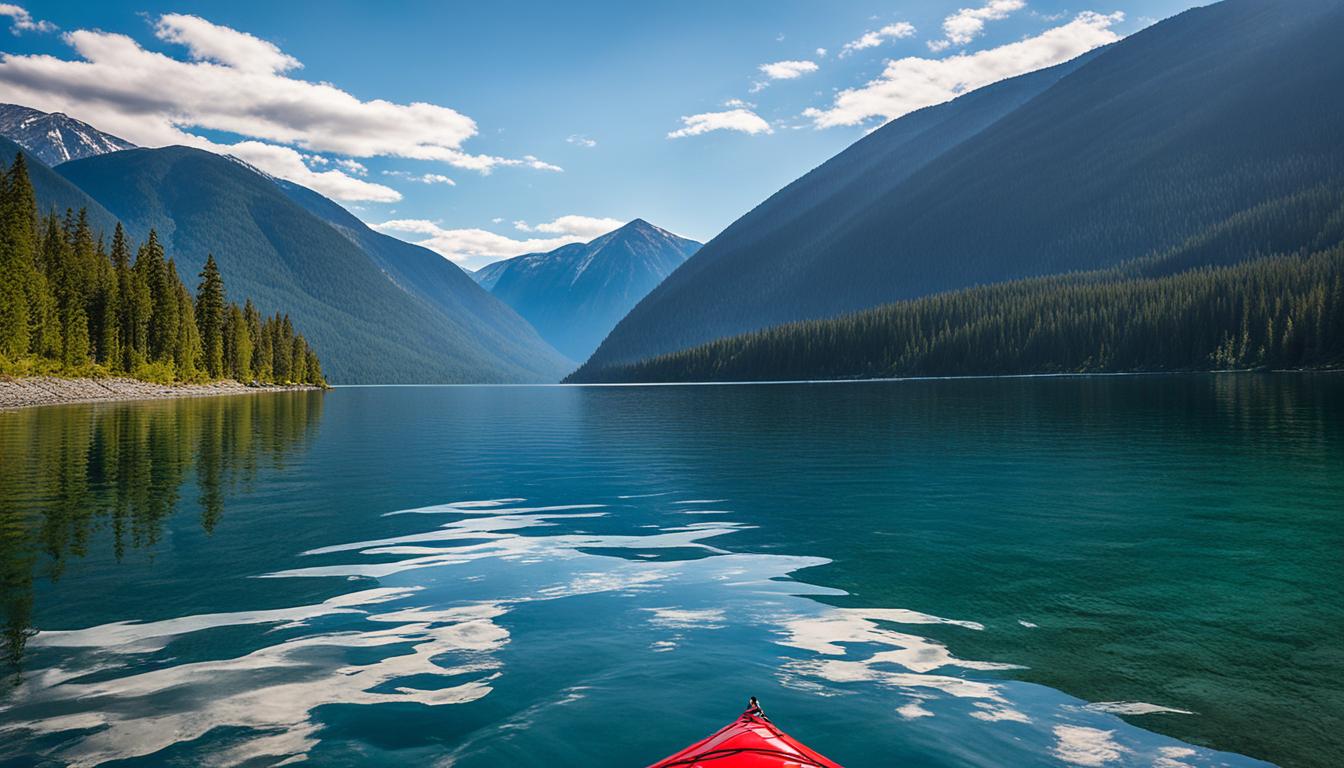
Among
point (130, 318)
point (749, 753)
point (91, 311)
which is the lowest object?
point (749, 753)

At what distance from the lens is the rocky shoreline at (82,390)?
90188 mm

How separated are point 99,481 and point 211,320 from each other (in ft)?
471

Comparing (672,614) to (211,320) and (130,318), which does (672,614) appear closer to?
(130,318)

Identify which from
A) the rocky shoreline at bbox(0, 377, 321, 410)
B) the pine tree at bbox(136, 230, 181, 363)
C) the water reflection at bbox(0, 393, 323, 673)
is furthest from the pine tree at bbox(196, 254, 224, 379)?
the water reflection at bbox(0, 393, 323, 673)

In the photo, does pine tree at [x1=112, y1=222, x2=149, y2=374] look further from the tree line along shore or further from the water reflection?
the water reflection

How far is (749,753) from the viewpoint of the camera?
656 cm

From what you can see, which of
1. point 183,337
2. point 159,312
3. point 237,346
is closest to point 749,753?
point 159,312

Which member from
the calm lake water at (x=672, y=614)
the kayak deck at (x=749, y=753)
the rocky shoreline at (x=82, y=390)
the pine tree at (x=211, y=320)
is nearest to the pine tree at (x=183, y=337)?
the rocky shoreline at (x=82, y=390)

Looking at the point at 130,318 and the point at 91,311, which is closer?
the point at 91,311

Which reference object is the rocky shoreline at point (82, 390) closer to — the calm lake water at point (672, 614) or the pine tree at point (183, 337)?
the pine tree at point (183, 337)

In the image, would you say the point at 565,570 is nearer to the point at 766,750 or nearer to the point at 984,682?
the point at 984,682

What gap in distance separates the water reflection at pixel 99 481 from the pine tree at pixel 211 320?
98.9 meters

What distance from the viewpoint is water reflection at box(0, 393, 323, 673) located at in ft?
61.1

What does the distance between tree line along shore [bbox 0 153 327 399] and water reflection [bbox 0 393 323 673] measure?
1779 inches
